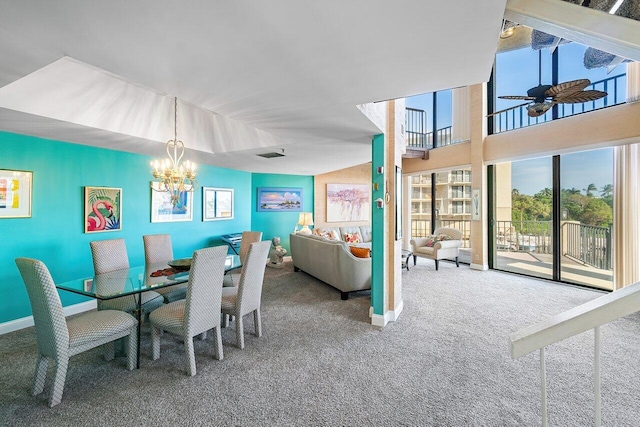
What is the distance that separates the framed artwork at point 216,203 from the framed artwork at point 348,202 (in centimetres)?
280

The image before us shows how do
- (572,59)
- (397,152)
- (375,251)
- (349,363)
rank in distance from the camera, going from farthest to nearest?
(572,59), (397,152), (375,251), (349,363)

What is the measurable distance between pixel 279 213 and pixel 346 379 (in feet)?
17.1

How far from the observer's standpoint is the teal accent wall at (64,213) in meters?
3.18

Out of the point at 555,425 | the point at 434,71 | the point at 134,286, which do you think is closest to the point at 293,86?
the point at 434,71

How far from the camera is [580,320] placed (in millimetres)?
773

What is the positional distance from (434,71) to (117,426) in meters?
3.16

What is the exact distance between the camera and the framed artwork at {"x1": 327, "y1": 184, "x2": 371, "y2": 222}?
782 centimetres

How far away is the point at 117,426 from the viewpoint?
1.78 metres

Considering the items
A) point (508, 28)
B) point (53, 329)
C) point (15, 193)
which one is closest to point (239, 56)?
point (53, 329)

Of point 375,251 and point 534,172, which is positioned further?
point 534,172

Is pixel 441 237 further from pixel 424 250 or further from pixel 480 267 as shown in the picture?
pixel 480 267

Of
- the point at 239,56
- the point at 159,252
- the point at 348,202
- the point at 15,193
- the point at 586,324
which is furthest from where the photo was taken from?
the point at 348,202

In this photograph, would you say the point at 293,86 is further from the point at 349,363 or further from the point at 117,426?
the point at 117,426

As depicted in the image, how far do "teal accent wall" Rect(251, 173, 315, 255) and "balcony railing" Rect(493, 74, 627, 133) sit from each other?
183 inches
